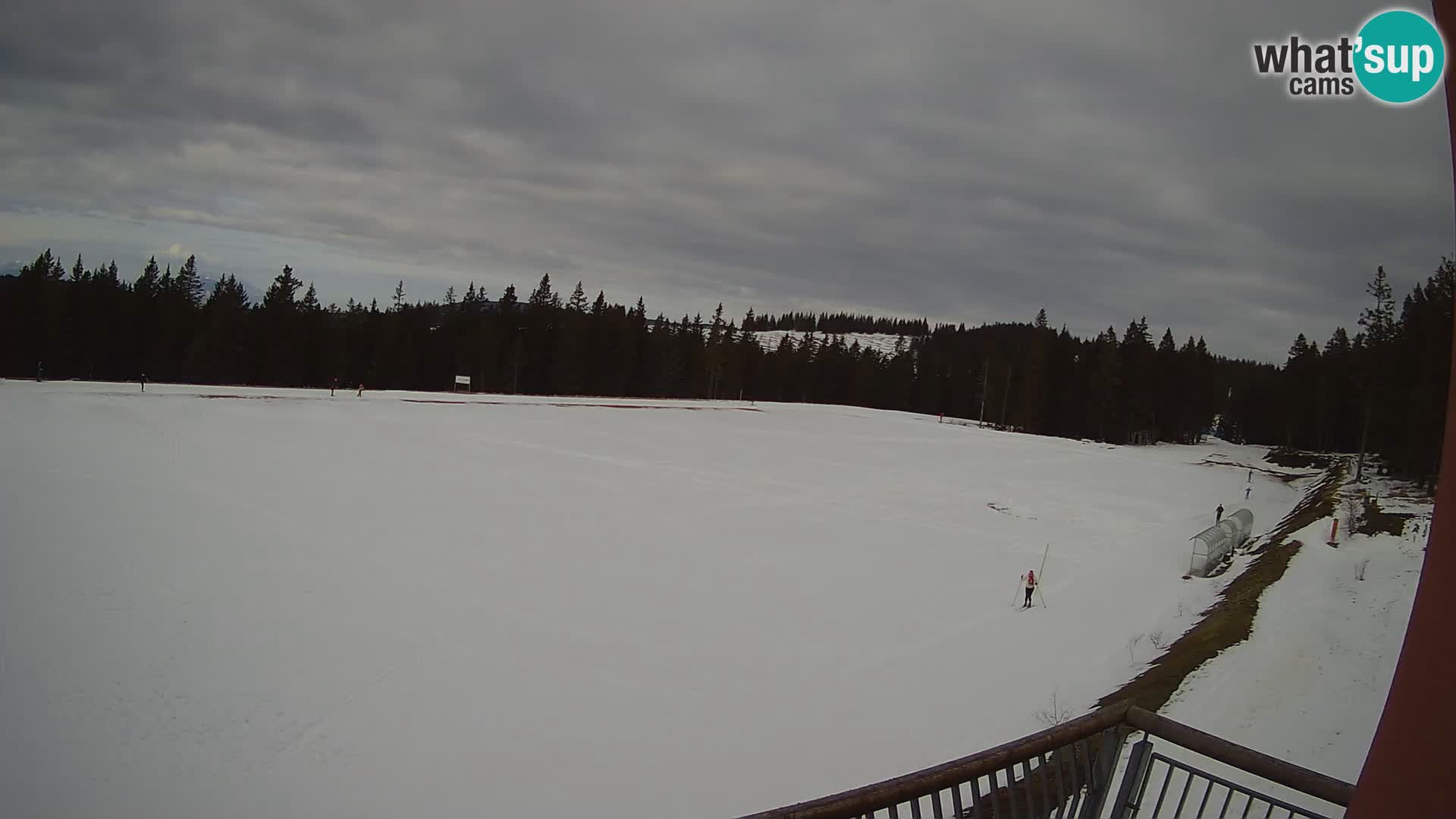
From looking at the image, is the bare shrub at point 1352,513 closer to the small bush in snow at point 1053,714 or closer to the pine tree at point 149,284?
the small bush in snow at point 1053,714

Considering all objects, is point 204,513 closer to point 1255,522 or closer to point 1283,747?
point 1283,747

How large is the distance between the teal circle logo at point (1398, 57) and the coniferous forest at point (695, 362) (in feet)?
124

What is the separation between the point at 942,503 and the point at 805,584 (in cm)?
1438

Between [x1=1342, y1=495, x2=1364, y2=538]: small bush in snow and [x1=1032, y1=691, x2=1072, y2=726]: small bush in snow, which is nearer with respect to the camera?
[x1=1032, y1=691, x2=1072, y2=726]: small bush in snow

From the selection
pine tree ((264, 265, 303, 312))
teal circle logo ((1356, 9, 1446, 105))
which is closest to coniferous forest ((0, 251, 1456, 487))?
pine tree ((264, 265, 303, 312))

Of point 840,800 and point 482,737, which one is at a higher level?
point 840,800

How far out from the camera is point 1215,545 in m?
24.5

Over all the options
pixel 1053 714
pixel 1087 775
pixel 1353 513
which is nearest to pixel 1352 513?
pixel 1353 513

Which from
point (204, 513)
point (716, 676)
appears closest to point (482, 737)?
point (716, 676)

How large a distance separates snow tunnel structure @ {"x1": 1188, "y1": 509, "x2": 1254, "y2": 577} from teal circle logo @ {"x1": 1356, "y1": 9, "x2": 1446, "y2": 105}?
23788 millimetres

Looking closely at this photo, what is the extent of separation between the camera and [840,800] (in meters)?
2.99

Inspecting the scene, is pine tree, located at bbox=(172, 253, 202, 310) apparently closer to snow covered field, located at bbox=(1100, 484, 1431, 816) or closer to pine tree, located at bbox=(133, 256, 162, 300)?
pine tree, located at bbox=(133, 256, 162, 300)

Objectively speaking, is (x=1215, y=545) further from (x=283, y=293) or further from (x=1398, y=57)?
(x=283, y=293)

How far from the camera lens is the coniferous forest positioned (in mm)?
51000
